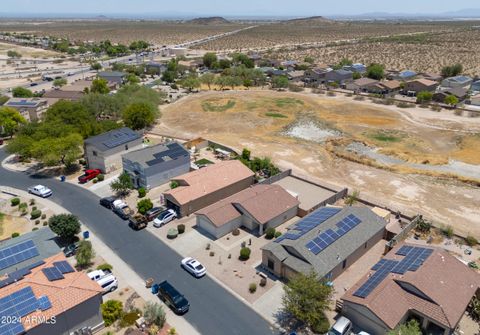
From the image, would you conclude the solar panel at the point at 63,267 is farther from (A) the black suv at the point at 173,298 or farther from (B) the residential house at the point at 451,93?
(B) the residential house at the point at 451,93

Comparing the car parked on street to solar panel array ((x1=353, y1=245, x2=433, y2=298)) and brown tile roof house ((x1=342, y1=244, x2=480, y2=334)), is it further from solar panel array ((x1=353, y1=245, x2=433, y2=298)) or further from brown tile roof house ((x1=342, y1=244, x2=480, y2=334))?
solar panel array ((x1=353, y1=245, x2=433, y2=298))

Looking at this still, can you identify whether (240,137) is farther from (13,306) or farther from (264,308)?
(13,306)

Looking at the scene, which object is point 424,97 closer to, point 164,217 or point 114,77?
point 164,217

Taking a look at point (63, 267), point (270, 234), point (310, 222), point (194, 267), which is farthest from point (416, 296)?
point (63, 267)

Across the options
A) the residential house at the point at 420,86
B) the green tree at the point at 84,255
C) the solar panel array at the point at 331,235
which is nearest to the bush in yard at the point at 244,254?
the solar panel array at the point at 331,235

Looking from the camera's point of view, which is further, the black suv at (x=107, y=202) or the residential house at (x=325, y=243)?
the black suv at (x=107, y=202)
